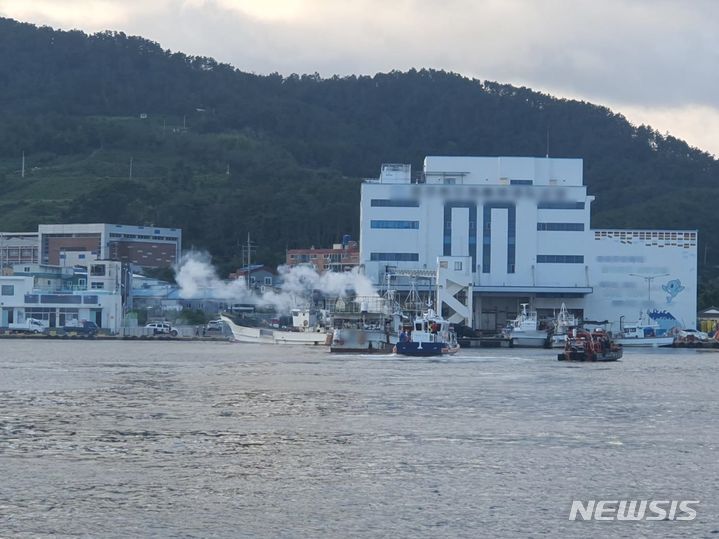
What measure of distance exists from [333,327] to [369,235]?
709 inches

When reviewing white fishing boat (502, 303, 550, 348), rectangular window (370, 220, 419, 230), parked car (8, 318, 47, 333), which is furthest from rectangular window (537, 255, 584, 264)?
parked car (8, 318, 47, 333)

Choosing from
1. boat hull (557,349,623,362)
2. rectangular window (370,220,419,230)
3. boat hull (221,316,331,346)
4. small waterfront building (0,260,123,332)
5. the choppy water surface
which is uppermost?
rectangular window (370,220,419,230)

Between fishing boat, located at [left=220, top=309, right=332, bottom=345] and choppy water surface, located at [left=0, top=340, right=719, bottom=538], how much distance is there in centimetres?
4415

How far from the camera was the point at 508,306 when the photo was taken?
12344cm

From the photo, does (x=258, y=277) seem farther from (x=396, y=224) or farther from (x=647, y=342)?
(x=647, y=342)

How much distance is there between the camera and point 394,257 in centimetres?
11881

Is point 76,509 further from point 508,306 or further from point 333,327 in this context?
point 508,306

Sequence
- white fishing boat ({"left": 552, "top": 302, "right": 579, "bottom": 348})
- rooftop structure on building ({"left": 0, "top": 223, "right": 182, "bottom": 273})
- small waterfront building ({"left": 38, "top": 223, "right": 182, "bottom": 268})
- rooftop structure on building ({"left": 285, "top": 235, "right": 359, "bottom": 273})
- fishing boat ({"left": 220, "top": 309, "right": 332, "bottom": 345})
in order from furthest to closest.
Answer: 1. rooftop structure on building ({"left": 0, "top": 223, "right": 182, "bottom": 273})
2. small waterfront building ({"left": 38, "top": 223, "right": 182, "bottom": 268})
3. rooftop structure on building ({"left": 285, "top": 235, "right": 359, "bottom": 273})
4. fishing boat ({"left": 220, "top": 309, "right": 332, "bottom": 345})
5. white fishing boat ({"left": 552, "top": 302, "right": 579, "bottom": 348})

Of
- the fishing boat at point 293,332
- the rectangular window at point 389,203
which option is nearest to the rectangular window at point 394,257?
the rectangular window at point 389,203

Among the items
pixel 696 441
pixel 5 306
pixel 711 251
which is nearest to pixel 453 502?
pixel 696 441

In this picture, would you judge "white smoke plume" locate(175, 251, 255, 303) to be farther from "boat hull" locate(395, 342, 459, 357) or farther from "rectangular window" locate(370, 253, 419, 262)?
"boat hull" locate(395, 342, 459, 357)

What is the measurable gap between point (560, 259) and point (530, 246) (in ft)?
9.44

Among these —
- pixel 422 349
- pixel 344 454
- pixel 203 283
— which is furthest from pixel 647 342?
pixel 344 454

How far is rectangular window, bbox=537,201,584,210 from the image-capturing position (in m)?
119
